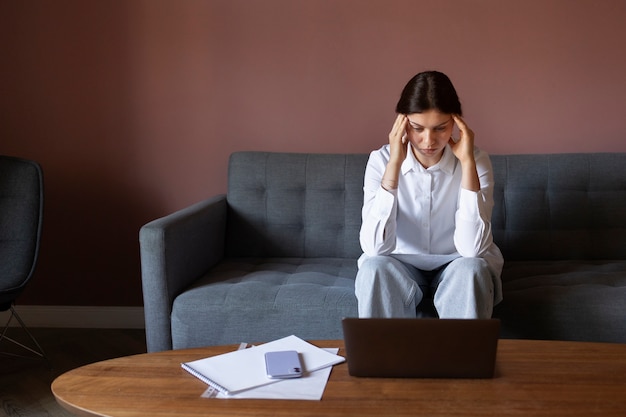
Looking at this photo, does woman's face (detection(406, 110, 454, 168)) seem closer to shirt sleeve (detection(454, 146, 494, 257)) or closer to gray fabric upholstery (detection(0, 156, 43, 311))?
shirt sleeve (detection(454, 146, 494, 257))

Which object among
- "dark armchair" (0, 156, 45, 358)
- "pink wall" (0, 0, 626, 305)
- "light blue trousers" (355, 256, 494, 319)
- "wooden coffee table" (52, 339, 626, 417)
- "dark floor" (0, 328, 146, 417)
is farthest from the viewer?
"pink wall" (0, 0, 626, 305)

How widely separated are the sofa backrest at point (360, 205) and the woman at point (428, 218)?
50 centimetres

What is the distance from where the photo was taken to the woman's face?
2.06m

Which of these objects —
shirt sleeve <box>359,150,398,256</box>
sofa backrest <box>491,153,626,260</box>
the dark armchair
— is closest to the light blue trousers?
shirt sleeve <box>359,150,398,256</box>

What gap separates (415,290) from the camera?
78.9 inches

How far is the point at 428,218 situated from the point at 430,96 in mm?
A: 427

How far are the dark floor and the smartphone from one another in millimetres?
1237

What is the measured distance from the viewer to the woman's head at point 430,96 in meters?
2.06

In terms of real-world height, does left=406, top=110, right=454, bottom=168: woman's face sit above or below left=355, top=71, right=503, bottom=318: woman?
above

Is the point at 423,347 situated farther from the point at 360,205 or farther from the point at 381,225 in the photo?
the point at 360,205

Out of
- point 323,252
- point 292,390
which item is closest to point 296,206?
point 323,252

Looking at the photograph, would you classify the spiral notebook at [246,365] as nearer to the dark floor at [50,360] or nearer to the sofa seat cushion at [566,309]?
the sofa seat cushion at [566,309]

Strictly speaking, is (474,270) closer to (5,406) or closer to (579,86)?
(579,86)

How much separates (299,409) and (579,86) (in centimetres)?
233
